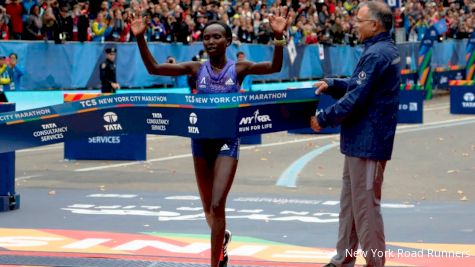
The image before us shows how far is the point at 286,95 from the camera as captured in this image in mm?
8531

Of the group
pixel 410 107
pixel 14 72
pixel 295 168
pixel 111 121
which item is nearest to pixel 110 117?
pixel 111 121

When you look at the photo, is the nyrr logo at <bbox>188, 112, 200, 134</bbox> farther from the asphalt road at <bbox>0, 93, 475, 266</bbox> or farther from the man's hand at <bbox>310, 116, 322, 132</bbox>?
the asphalt road at <bbox>0, 93, 475, 266</bbox>

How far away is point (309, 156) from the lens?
19297 millimetres

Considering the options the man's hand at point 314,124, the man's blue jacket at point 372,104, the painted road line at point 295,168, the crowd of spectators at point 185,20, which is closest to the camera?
the man's blue jacket at point 372,104

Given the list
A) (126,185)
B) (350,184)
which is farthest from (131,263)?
(126,185)

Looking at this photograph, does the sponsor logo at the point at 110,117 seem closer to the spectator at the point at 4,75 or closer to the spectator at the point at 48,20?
the spectator at the point at 4,75

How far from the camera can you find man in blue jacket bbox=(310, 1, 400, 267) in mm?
7688

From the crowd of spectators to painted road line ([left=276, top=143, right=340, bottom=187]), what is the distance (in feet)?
8.61

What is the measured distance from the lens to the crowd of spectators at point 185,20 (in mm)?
27328

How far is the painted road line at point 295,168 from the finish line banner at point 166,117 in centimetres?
600

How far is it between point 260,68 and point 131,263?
1893mm

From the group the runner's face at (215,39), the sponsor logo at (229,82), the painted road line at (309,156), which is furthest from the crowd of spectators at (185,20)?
the sponsor logo at (229,82)

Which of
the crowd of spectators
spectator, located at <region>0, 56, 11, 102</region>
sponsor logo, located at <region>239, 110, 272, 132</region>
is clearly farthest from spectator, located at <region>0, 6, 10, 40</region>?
sponsor logo, located at <region>239, 110, 272, 132</region>

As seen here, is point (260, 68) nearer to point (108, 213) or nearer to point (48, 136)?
point (48, 136)
